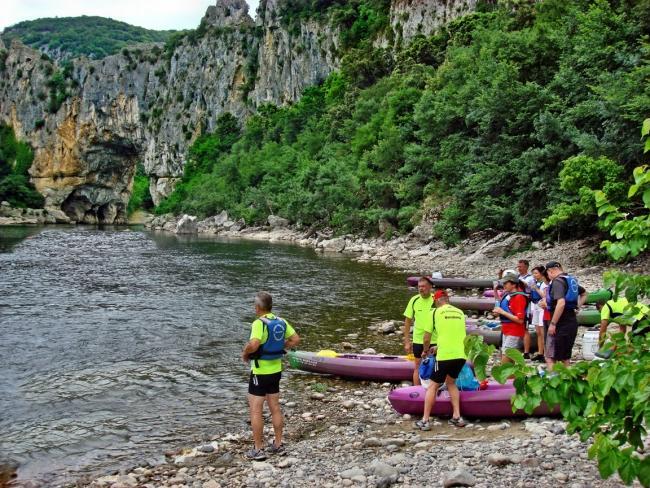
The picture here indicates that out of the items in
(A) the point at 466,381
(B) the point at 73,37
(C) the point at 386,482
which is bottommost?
(C) the point at 386,482

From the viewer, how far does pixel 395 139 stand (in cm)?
4012

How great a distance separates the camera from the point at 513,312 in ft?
30.9

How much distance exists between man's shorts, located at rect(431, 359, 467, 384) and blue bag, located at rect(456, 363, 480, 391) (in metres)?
0.39

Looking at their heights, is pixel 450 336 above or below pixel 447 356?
above

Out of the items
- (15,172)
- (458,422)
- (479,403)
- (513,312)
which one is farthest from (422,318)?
(15,172)

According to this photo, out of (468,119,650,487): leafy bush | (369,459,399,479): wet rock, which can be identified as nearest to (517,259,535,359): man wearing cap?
(369,459,399,479): wet rock

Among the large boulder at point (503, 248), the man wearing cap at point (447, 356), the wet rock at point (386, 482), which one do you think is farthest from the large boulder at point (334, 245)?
the wet rock at point (386, 482)

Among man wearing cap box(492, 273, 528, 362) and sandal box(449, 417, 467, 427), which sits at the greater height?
man wearing cap box(492, 273, 528, 362)

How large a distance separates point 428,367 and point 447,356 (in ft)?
1.49

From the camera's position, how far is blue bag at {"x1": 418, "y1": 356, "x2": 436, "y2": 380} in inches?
287

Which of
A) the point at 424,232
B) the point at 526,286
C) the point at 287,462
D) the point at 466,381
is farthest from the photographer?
the point at 424,232

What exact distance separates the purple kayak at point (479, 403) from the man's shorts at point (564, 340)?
0.94m

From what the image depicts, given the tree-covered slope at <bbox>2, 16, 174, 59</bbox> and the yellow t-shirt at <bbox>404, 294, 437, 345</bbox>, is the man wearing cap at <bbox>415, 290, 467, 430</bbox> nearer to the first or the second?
the yellow t-shirt at <bbox>404, 294, 437, 345</bbox>

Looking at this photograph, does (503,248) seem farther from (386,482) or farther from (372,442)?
(386,482)
